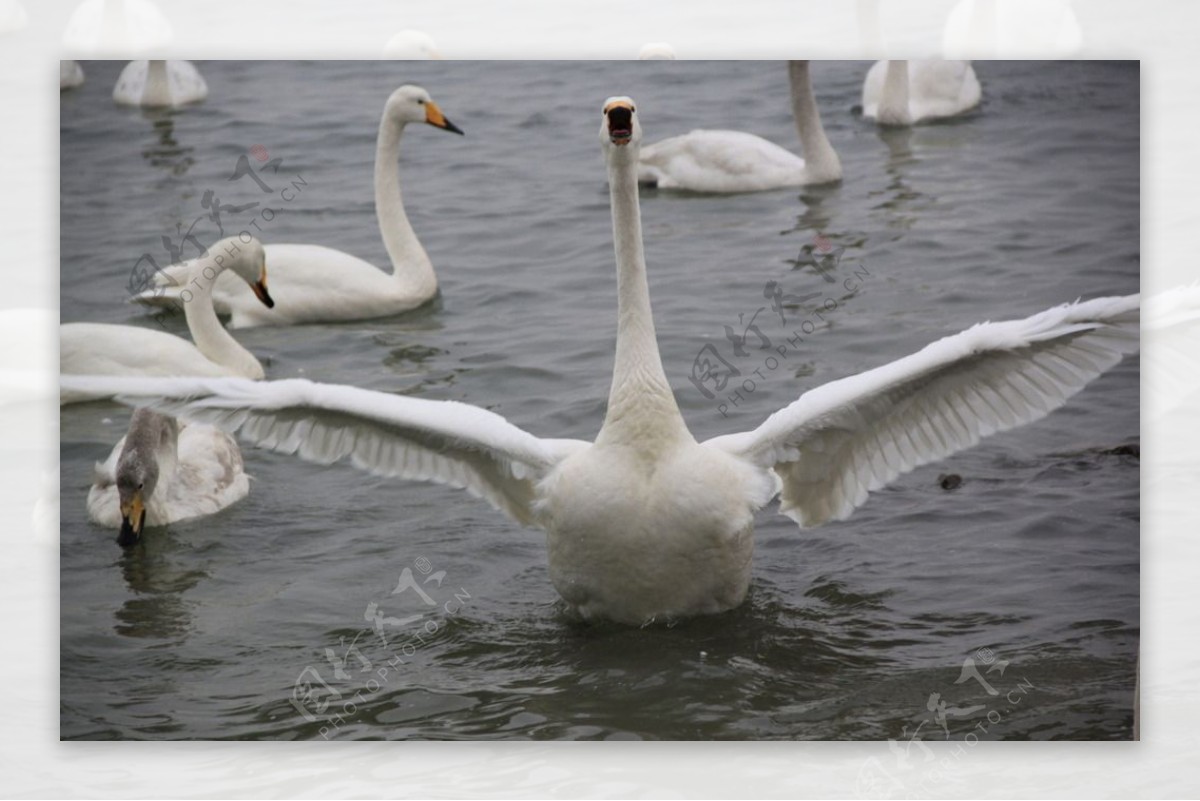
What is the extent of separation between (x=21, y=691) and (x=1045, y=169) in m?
2.45

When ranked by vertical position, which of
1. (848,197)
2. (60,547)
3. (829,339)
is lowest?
(60,547)

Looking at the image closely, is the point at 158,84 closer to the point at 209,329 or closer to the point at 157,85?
the point at 157,85

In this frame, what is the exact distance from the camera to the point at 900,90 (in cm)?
450

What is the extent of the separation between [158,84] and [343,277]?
62 cm

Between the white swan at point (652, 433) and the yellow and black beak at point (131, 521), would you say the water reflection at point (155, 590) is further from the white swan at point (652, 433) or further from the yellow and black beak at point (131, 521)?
the white swan at point (652, 433)

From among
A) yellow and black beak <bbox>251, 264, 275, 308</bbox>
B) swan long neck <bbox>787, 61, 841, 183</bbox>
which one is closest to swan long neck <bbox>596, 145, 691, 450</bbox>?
swan long neck <bbox>787, 61, 841, 183</bbox>

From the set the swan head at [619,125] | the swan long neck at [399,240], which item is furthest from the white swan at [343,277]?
the swan head at [619,125]

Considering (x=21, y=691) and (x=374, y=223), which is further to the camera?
(x=374, y=223)

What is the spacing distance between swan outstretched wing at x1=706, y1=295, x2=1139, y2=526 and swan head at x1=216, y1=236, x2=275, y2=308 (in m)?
1.08

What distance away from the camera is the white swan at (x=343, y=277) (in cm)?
461

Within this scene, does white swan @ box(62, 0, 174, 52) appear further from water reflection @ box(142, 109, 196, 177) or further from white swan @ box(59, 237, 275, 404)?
white swan @ box(59, 237, 275, 404)

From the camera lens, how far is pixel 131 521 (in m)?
4.56

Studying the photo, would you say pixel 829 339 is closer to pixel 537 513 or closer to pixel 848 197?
pixel 848 197

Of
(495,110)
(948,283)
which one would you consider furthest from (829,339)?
(495,110)
